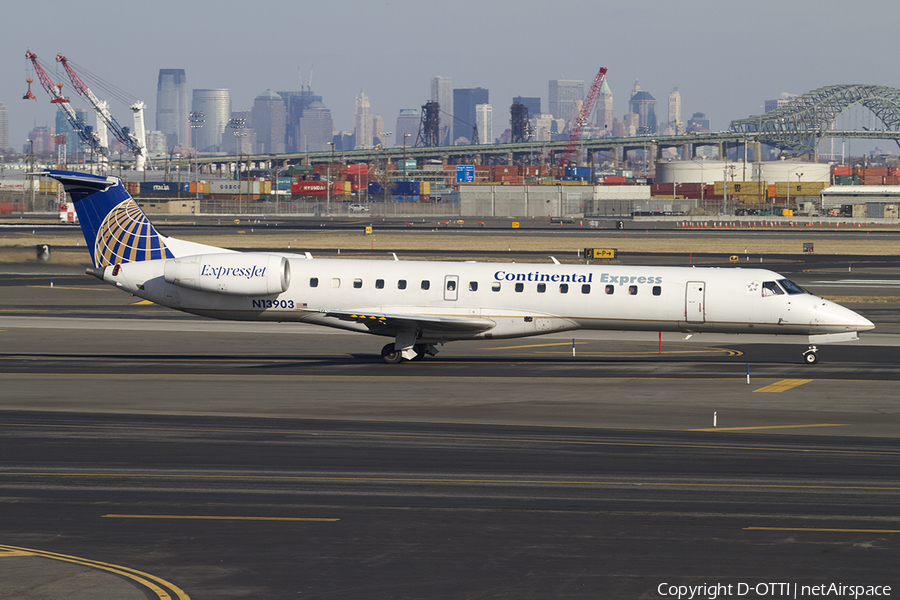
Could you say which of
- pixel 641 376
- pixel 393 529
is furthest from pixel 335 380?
pixel 393 529

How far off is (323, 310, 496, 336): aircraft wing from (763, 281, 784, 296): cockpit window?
30.3ft

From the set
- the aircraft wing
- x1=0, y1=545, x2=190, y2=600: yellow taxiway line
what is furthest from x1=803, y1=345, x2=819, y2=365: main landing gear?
x1=0, y1=545, x2=190, y2=600: yellow taxiway line

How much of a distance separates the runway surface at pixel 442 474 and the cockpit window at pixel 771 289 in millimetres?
2629

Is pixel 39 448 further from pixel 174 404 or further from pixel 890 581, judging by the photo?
pixel 890 581

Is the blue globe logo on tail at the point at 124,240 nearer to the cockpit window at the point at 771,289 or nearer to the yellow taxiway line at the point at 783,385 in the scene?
the cockpit window at the point at 771,289

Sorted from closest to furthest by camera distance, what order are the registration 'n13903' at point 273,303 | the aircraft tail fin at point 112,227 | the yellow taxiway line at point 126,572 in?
the yellow taxiway line at point 126,572 < the registration 'n13903' at point 273,303 < the aircraft tail fin at point 112,227

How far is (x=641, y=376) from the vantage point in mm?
31422

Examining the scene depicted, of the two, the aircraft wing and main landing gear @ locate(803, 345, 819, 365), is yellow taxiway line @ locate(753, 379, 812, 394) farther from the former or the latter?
the aircraft wing

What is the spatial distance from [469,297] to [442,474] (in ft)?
49.7

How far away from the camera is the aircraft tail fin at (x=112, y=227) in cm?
3550

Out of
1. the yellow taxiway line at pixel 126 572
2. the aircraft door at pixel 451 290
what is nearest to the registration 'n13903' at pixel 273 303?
the aircraft door at pixel 451 290

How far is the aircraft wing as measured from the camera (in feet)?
107

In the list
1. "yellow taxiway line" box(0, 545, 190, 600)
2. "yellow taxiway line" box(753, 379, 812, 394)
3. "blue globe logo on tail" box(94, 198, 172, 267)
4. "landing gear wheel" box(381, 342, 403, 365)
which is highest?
"blue globe logo on tail" box(94, 198, 172, 267)

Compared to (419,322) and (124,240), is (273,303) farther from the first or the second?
(124,240)
